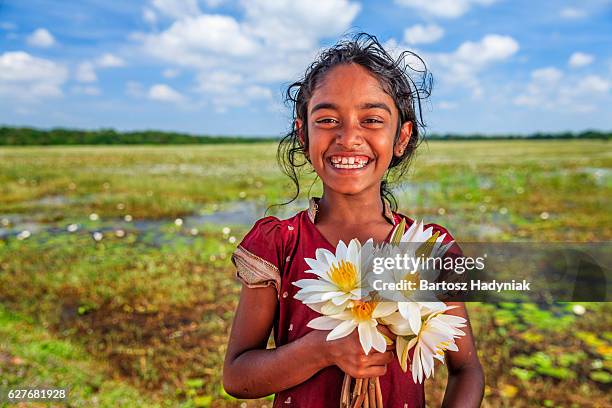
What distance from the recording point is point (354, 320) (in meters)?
0.93

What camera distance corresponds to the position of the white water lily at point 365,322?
912 mm

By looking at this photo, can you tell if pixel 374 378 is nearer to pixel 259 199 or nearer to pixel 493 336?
pixel 493 336

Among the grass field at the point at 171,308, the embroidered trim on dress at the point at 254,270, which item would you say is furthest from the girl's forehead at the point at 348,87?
the grass field at the point at 171,308

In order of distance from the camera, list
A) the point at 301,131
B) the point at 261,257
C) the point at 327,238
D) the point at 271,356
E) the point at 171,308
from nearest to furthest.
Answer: the point at 271,356 < the point at 261,257 < the point at 327,238 < the point at 301,131 < the point at 171,308

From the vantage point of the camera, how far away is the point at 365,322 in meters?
0.93

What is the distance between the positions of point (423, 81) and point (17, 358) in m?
3.11

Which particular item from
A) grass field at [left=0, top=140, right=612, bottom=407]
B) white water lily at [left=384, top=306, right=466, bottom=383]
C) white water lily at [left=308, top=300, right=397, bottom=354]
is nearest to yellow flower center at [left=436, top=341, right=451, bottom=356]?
white water lily at [left=384, top=306, right=466, bottom=383]

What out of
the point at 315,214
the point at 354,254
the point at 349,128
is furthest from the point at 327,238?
the point at 354,254

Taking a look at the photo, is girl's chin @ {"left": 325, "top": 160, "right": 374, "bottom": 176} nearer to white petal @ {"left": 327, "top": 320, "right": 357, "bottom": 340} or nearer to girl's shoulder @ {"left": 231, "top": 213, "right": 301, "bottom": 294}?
girl's shoulder @ {"left": 231, "top": 213, "right": 301, "bottom": 294}

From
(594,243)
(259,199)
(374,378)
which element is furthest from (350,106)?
(259,199)

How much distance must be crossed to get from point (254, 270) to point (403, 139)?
24.0 inches

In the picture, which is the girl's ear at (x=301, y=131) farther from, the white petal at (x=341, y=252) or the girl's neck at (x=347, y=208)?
the white petal at (x=341, y=252)

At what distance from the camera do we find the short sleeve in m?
1.21

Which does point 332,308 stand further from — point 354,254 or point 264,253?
point 264,253
